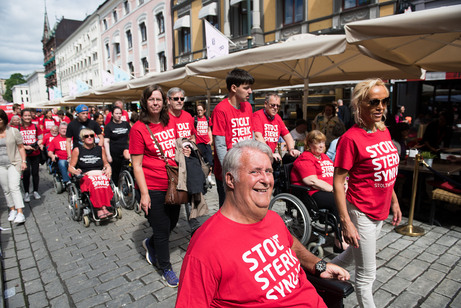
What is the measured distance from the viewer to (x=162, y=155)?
2891mm

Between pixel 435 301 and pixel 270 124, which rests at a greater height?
pixel 270 124

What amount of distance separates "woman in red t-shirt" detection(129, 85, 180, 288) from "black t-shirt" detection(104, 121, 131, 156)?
10.3ft

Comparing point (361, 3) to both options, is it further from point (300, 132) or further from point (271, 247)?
point (271, 247)

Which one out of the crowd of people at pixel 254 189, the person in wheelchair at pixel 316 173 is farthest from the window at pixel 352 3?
the person in wheelchair at pixel 316 173

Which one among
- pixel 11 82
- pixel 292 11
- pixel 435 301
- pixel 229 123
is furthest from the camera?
pixel 11 82

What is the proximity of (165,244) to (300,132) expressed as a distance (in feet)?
14.3

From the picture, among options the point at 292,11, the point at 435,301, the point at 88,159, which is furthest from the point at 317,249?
the point at 292,11

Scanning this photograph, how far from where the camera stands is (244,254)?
1.36 m

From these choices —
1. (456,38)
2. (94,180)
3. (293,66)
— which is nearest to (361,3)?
(293,66)

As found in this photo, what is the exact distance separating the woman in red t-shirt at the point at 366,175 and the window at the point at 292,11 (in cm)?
1445

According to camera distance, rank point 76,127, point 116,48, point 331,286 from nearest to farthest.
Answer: point 331,286
point 76,127
point 116,48

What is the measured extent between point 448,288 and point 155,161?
3.11m

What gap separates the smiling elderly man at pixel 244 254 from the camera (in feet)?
4.20

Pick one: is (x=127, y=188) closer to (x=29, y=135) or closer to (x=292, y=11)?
(x=29, y=135)
